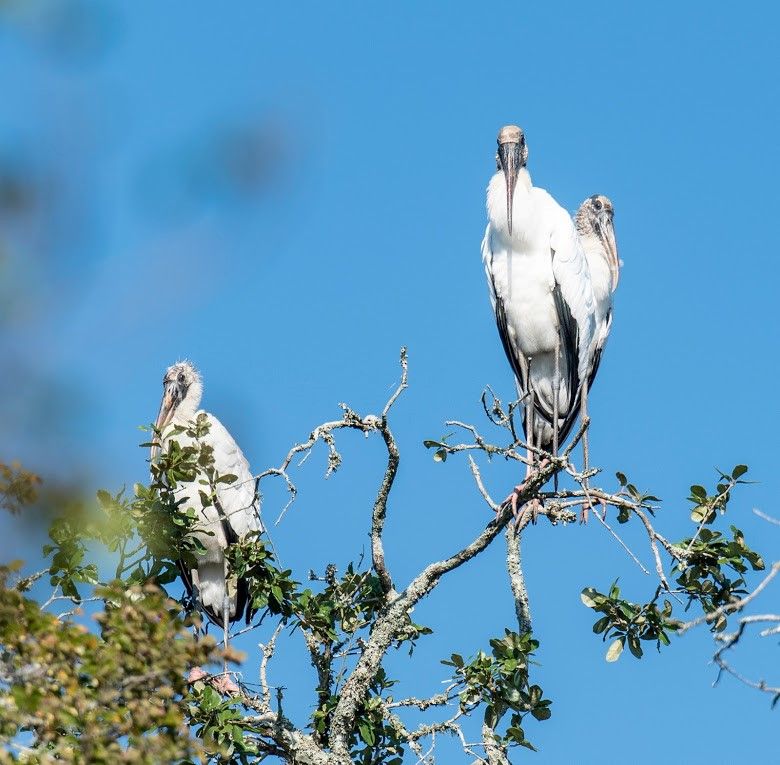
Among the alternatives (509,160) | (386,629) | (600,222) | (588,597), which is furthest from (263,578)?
(600,222)

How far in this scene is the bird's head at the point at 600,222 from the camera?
32.4 feet

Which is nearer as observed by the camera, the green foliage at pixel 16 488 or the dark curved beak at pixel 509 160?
the green foliage at pixel 16 488

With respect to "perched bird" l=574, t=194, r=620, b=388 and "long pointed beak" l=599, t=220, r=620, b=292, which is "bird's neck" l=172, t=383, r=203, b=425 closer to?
"perched bird" l=574, t=194, r=620, b=388

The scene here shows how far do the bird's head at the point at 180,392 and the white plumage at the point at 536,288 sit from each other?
1886 mm

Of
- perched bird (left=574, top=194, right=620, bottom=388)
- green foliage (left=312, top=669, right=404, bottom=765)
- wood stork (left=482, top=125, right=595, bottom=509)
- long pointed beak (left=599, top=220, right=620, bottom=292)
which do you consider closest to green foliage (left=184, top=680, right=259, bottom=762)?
green foliage (left=312, top=669, right=404, bottom=765)

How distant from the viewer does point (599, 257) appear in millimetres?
9688

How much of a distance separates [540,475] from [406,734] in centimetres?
125

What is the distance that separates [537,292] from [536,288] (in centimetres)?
2

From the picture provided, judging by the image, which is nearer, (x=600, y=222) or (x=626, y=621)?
(x=626, y=621)

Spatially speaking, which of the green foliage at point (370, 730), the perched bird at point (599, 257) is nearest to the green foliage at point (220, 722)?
the green foliage at point (370, 730)

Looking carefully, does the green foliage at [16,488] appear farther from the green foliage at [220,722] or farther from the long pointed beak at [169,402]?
the long pointed beak at [169,402]

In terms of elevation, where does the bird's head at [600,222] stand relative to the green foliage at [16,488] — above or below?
above

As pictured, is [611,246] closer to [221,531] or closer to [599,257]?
[599,257]

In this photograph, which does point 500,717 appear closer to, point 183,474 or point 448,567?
point 448,567
